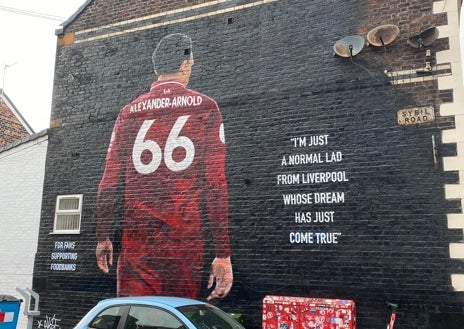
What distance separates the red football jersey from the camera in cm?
1009

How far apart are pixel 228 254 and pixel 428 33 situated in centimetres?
526

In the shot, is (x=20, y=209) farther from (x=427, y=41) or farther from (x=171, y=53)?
(x=427, y=41)

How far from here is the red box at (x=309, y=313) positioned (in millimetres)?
8000

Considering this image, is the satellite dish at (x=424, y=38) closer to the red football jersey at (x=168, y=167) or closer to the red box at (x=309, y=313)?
the red football jersey at (x=168, y=167)

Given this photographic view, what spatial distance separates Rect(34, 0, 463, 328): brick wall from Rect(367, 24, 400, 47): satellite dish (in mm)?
117

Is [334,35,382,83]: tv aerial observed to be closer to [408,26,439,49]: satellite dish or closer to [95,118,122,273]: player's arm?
[408,26,439,49]: satellite dish

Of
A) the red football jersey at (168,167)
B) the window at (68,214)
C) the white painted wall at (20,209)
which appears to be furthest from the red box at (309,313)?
the white painted wall at (20,209)

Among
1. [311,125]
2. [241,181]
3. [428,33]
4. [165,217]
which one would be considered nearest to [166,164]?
[165,217]

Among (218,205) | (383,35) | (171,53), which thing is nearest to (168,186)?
(218,205)

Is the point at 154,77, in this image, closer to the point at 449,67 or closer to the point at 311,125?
the point at 311,125

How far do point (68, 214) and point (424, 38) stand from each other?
321 inches

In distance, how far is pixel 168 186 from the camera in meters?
10.5

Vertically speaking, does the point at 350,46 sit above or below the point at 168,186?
above

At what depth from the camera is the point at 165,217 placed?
10391 millimetres
